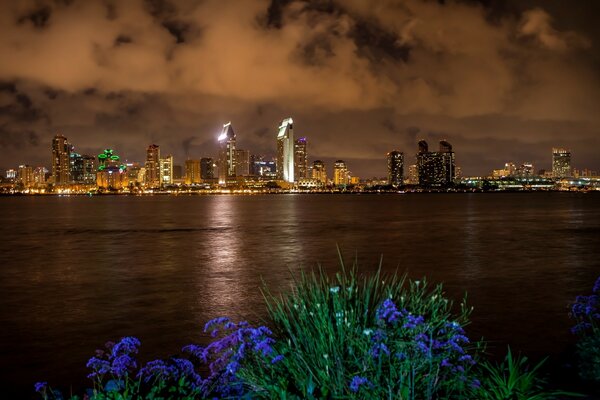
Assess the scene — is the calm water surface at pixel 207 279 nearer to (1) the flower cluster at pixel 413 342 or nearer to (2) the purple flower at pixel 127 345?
(2) the purple flower at pixel 127 345

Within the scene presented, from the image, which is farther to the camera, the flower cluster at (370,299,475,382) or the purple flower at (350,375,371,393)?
the flower cluster at (370,299,475,382)

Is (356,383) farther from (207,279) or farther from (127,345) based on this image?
(207,279)

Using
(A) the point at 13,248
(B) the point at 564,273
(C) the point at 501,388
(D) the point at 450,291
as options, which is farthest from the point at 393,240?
(C) the point at 501,388

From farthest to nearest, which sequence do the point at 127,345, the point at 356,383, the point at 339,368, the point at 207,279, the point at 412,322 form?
the point at 207,279
the point at 127,345
the point at 412,322
the point at 339,368
the point at 356,383

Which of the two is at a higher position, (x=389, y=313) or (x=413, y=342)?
(x=389, y=313)

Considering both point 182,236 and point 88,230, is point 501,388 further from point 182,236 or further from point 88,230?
point 88,230

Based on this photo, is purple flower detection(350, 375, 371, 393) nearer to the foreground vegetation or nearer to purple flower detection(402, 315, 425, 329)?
the foreground vegetation

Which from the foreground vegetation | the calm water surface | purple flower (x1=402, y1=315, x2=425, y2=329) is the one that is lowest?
the calm water surface

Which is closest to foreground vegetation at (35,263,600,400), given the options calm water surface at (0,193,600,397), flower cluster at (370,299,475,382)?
flower cluster at (370,299,475,382)

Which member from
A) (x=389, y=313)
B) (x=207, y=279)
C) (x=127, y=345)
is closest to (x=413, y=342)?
(x=389, y=313)

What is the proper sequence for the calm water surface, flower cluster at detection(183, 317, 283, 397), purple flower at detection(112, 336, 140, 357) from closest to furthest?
flower cluster at detection(183, 317, 283, 397) → purple flower at detection(112, 336, 140, 357) → the calm water surface

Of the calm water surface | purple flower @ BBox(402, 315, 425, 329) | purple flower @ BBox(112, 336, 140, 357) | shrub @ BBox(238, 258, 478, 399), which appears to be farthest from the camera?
the calm water surface

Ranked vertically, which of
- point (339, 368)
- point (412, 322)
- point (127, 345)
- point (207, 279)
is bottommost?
Answer: point (207, 279)

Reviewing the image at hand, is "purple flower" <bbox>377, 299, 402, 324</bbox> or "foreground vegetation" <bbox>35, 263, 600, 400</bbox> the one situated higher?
"purple flower" <bbox>377, 299, 402, 324</bbox>
